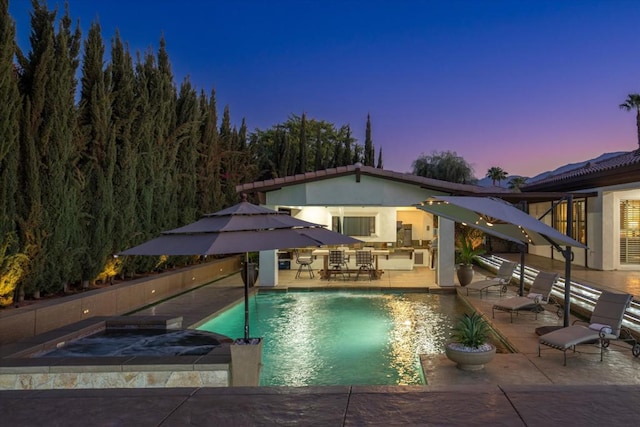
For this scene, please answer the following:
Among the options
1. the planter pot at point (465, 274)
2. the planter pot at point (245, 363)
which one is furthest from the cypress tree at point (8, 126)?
the planter pot at point (465, 274)

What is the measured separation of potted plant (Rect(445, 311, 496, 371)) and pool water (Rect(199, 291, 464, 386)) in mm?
701

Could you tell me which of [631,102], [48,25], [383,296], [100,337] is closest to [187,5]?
[48,25]

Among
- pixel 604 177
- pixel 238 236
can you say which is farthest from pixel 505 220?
pixel 604 177

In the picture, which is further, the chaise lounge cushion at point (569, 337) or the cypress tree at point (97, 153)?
the cypress tree at point (97, 153)

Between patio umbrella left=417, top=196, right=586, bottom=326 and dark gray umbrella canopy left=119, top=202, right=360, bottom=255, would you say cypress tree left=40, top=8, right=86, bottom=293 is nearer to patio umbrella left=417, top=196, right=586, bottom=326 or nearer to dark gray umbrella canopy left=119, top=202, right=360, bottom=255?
dark gray umbrella canopy left=119, top=202, right=360, bottom=255

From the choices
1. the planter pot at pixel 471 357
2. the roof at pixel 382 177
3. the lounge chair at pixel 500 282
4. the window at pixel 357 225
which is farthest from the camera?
the window at pixel 357 225

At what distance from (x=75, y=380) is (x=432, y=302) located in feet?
33.3

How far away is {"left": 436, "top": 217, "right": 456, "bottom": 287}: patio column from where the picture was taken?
15.2 m

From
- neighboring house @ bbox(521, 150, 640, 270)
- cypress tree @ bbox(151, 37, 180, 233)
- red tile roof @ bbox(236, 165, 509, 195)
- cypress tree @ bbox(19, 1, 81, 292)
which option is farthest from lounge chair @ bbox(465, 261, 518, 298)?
cypress tree @ bbox(19, 1, 81, 292)

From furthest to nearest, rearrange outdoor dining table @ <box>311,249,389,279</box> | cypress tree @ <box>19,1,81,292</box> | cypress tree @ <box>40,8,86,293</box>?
outdoor dining table @ <box>311,249,389,279</box> < cypress tree @ <box>40,8,86,293</box> < cypress tree @ <box>19,1,81,292</box>

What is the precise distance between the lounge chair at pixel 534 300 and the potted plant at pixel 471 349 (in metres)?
3.32

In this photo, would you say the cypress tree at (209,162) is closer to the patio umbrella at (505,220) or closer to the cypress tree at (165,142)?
the cypress tree at (165,142)

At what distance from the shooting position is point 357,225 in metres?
22.2

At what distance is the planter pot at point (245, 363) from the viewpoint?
5750 millimetres
